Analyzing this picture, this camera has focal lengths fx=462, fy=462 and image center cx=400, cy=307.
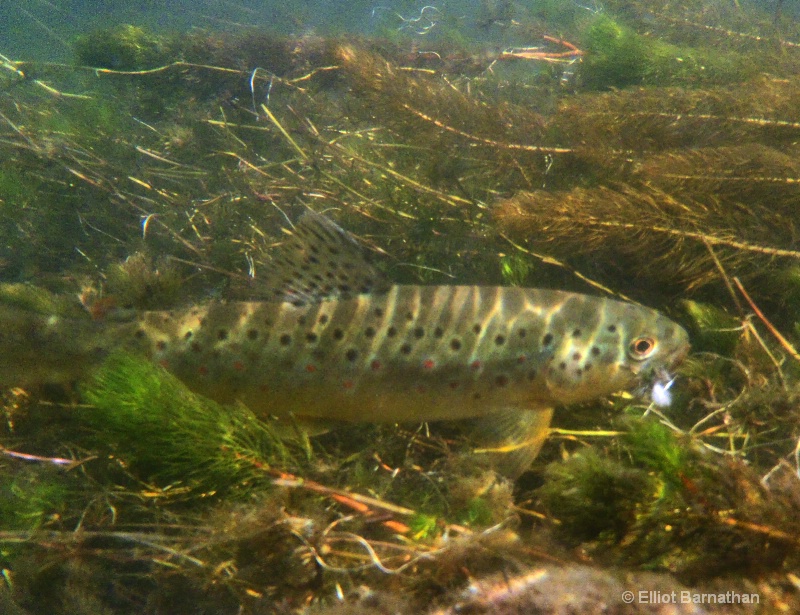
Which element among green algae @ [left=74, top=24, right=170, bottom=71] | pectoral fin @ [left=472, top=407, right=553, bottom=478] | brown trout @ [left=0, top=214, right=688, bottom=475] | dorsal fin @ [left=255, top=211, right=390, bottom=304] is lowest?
pectoral fin @ [left=472, top=407, right=553, bottom=478]

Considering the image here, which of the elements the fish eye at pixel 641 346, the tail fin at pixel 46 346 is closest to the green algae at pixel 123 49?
the tail fin at pixel 46 346

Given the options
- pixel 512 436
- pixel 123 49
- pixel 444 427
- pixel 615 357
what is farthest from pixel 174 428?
pixel 123 49

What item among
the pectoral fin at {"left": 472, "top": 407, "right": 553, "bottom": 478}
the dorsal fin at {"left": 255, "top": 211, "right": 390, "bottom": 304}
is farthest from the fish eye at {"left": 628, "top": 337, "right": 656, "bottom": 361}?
the dorsal fin at {"left": 255, "top": 211, "right": 390, "bottom": 304}

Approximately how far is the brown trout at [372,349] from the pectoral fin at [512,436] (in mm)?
10

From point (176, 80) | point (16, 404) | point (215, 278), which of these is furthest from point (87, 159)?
point (16, 404)

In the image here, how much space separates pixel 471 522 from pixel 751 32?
1058 centimetres

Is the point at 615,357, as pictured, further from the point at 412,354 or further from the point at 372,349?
the point at 372,349

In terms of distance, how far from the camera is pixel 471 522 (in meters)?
2.82

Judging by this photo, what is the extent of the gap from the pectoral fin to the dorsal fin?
1321 mm

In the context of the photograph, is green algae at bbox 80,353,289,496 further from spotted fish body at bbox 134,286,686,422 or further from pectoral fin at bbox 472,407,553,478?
pectoral fin at bbox 472,407,553,478

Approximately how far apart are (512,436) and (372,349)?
1194 mm

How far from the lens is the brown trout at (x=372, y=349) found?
341 centimetres

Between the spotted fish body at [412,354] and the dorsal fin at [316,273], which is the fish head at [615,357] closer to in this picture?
the spotted fish body at [412,354]

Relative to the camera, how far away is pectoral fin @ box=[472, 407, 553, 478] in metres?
3.21
